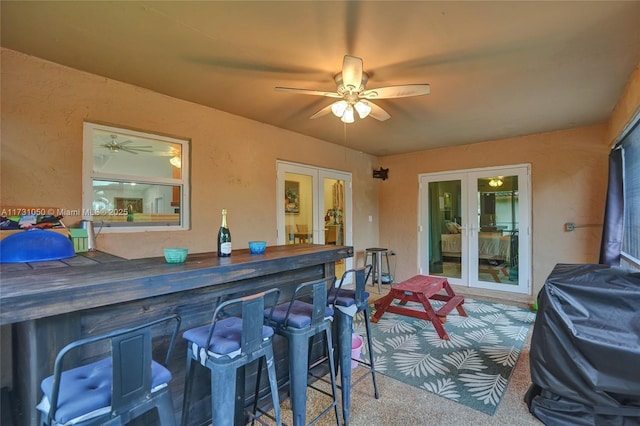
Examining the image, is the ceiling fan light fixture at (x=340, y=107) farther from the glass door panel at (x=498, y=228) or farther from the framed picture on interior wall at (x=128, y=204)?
the glass door panel at (x=498, y=228)

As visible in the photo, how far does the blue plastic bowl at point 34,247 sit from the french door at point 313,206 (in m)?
2.59

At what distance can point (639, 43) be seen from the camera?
7.14 ft

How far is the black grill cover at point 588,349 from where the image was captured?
1.68 metres

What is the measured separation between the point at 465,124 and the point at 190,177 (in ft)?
11.4

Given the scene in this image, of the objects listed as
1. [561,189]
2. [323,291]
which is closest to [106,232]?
[323,291]

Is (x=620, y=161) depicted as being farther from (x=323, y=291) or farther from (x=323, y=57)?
(x=323, y=291)

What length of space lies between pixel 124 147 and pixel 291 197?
85.9 inches

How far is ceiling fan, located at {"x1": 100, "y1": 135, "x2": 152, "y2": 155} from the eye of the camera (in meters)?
2.83

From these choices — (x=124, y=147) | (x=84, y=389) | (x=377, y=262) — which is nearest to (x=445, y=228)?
(x=377, y=262)

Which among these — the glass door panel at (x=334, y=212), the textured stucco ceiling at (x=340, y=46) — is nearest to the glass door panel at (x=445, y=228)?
the glass door panel at (x=334, y=212)

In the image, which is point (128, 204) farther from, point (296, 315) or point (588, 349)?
point (588, 349)

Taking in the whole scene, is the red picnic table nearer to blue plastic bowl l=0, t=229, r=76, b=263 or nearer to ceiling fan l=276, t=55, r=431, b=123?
ceiling fan l=276, t=55, r=431, b=123

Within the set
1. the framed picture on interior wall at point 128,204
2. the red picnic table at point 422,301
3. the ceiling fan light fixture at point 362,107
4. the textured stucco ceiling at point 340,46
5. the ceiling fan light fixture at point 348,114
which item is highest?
the textured stucco ceiling at point 340,46

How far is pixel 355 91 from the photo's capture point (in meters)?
2.43
